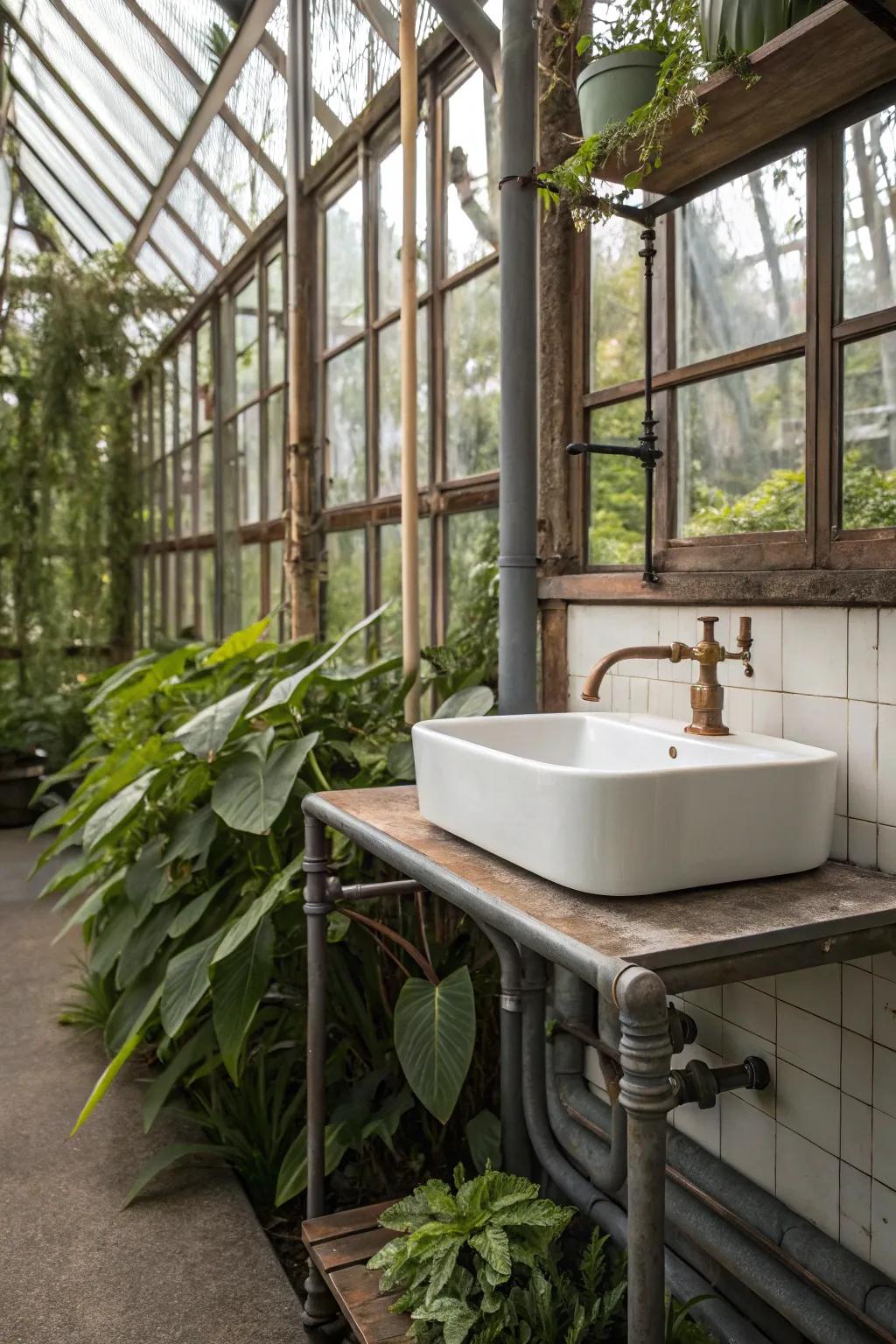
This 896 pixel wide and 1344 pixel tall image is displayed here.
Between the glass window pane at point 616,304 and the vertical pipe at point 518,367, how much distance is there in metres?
0.11

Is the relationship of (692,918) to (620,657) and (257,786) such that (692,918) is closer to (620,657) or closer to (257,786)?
(620,657)

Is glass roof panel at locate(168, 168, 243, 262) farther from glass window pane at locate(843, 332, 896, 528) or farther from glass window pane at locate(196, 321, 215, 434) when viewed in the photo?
glass window pane at locate(843, 332, 896, 528)

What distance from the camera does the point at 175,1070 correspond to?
2105 mm

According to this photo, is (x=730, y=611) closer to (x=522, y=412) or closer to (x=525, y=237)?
(x=522, y=412)

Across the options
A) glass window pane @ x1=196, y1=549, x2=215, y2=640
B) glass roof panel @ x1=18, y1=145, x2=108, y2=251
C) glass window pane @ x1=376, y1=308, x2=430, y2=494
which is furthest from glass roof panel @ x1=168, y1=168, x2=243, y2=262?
glass roof panel @ x1=18, y1=145, x2=108, y2=251

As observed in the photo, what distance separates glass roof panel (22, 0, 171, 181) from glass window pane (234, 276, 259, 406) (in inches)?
31.0

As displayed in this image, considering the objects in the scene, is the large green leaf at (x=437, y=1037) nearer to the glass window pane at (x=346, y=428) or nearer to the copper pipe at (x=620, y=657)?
the copper pipe at (x=620, y=657)

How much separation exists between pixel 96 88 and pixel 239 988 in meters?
4.34

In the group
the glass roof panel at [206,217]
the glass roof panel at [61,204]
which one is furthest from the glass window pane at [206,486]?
the glass roof panel at [61,204]

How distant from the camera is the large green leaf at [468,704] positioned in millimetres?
1933

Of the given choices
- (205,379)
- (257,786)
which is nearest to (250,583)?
(205,379)

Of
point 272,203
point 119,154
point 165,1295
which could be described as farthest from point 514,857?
point 119,154

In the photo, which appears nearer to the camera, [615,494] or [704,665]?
[704,665]

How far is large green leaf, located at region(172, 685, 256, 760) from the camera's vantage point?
2.05 metres
